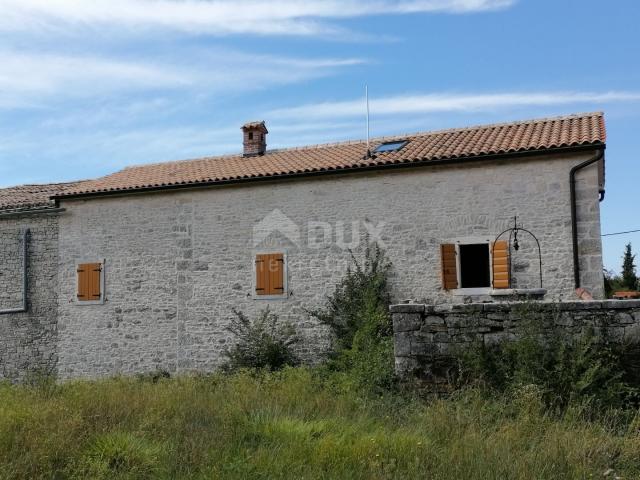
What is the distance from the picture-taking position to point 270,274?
44.2 ft

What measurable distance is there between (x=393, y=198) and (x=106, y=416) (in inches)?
299

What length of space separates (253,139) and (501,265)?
25.0 feet

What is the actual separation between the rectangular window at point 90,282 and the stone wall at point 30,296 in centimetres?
78

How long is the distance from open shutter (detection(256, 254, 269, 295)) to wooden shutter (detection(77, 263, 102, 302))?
156 inches

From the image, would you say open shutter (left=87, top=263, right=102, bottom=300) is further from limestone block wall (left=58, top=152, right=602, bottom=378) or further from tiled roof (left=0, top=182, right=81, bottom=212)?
tiled roof (left=0, top=182, right=81, bottom=212)

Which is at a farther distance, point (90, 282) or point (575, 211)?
point (90, 282)

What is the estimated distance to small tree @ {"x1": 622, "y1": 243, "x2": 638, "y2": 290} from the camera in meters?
31.6

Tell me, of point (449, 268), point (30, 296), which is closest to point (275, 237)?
point (449, 268)

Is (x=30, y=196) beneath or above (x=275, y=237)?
above

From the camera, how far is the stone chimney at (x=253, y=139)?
16.4 meters

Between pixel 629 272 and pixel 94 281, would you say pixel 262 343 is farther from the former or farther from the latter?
pixel 629 272
